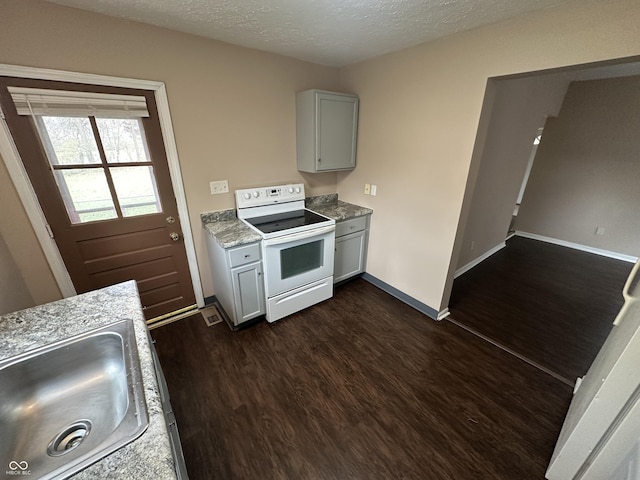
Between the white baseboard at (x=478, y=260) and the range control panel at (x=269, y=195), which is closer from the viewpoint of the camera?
the range control panel at (x=269, y=195)

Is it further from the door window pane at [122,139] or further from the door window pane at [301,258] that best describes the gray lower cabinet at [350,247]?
the door window pane at [122,139]

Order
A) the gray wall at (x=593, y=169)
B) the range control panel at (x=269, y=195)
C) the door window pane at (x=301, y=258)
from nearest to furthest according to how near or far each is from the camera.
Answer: the door window pane at (x=301, y=258)
the range control panel at (x=269, y=195)
the gray wall at (x=593, y=169)

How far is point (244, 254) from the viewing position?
2.05 meters

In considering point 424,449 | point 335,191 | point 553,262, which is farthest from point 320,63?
point 553,262

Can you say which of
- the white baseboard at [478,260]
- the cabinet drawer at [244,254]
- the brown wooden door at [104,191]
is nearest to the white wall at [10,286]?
the brown wooden door at [104,191]

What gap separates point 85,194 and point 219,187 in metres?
0.93

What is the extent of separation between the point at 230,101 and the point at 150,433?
7.61 feet

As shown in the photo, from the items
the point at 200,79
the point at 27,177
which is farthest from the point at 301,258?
the point at 27,177

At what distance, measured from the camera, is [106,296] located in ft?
4.16

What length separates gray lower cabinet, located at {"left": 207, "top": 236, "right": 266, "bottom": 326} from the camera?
2.03 metres

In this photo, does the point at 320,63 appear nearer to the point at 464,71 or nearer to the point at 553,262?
the point at 464,71

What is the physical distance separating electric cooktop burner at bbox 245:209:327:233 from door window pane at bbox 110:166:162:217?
79 centimetres

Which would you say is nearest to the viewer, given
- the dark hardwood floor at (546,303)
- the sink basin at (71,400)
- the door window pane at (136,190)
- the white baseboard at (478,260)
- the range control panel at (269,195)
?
the sink basin at (71,400)

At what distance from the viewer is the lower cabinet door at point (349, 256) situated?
277cm
